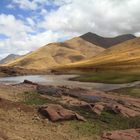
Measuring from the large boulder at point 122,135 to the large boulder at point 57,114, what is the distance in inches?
164

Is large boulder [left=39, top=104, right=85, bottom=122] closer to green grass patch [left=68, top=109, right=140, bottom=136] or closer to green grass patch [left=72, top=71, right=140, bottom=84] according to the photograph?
green grass patch [left=68, top=109, right=140, bottom=136]

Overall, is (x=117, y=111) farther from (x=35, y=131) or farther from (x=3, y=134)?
(x=3, y=134)

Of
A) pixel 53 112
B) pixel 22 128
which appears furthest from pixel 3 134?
pixel 53 112

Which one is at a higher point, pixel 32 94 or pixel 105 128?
pixel 32 94

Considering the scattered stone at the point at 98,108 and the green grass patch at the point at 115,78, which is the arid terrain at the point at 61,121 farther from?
the green grass patch at the point at 115,78

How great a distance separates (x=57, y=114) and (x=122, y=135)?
22.0ft

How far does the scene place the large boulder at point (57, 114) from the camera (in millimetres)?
30453

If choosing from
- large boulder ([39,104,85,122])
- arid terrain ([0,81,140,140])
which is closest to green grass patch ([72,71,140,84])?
arid terrain ([0,81,140,140])

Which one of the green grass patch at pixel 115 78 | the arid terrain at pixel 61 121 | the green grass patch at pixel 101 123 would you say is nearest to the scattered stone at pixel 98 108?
the arid terrain at pixel 61 121

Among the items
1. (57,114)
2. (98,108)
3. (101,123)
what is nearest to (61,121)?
(57,114)

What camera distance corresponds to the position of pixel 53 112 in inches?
1224

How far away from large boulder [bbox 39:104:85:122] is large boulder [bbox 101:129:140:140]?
4.16 meters

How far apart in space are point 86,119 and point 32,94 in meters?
11.1

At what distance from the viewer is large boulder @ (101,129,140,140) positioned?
87.0ft
